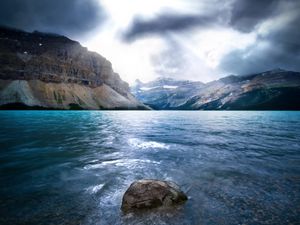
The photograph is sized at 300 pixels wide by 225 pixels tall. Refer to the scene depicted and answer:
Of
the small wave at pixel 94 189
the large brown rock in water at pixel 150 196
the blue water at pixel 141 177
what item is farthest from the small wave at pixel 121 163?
the large brown rock in water at pixel 150 196

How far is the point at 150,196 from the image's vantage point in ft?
33.7

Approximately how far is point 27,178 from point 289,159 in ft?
76.4

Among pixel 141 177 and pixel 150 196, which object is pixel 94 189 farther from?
pixel 150 196

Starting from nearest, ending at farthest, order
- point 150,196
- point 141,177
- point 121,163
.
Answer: point 150,196, point 141,177, point 121,163

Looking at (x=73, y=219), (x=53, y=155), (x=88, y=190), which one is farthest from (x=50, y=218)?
(x=53, y=155)

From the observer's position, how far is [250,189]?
12.7 m

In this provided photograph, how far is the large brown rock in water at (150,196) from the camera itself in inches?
395

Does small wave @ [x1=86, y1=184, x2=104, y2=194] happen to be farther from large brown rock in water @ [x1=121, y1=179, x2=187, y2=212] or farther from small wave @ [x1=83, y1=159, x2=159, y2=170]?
small wave @ [x1=83, y1=159, x2=159, y2=170]

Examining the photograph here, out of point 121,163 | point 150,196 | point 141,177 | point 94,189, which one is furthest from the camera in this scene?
point 121,163

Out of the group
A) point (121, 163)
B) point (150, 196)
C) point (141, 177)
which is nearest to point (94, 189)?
point (141, 177)

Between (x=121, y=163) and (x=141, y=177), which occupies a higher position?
(x=141, y=177)

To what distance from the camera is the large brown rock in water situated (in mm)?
10031

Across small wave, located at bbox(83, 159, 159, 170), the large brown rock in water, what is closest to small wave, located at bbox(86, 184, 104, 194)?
the large brown rock in water

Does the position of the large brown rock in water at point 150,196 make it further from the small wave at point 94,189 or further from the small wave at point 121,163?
the small wave at point 121,163
